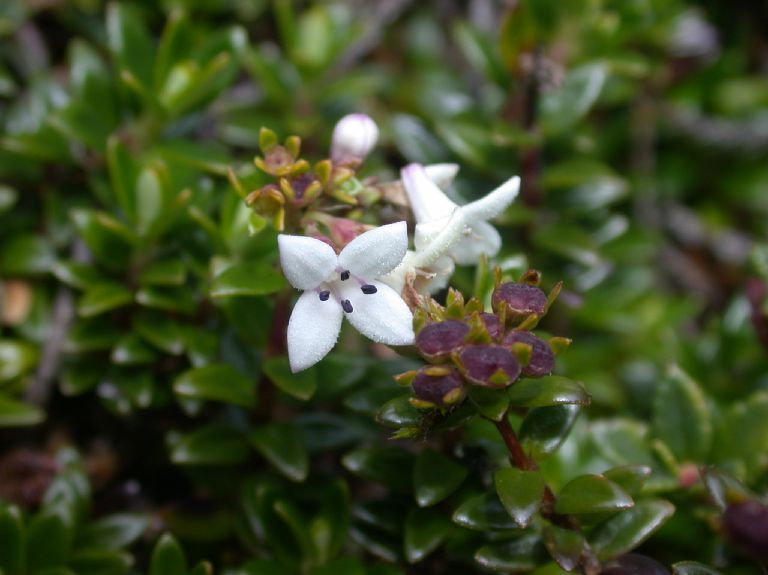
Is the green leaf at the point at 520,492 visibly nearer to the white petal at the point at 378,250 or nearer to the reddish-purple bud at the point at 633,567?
the reddish-purple bud at the point at 633,567

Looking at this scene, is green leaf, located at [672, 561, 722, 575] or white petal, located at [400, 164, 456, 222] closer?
green leaf, located at [672, 561, 722, 575]

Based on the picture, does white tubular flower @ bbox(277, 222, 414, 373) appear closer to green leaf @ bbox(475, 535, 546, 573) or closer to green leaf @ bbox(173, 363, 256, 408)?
green leaf @ bbox(173, 363, 256, 408)

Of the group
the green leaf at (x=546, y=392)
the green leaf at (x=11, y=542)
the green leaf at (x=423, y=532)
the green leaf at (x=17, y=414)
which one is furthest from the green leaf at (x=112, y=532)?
the green leaf at (x=546, y=392)

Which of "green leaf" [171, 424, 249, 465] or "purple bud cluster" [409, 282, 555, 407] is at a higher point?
"purple bud cluster" [409, 282, 555, 407]

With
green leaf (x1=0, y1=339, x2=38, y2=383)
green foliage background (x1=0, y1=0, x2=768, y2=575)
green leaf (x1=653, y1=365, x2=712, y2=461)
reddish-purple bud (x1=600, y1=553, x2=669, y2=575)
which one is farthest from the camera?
green leaf (x1=0, y1=339, x2=38, y2=383)

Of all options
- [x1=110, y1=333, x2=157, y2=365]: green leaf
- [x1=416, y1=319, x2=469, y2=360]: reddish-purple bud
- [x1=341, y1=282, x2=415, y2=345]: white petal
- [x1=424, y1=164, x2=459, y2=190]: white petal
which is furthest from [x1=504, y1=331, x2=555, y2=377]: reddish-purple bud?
[x1=110, y1=333, x2=157, y2=365]: green leaf

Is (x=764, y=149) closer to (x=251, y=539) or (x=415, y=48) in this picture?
(x=415, y=48)

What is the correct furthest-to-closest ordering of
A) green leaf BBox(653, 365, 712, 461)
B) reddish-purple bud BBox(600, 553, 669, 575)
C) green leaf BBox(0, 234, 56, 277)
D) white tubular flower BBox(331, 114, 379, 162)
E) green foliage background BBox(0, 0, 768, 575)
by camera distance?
1. green leaf BBox(0, 234, 56, 277)
2. green leaf BBox(653, 365, 712, 461)
3. green foliage background BBox(0, 0, 768, 575)
4. white tubular flower BBox(331, 114, 379, 162)
5. reddish-purple bud BBox(600, 553, 669, 575)
